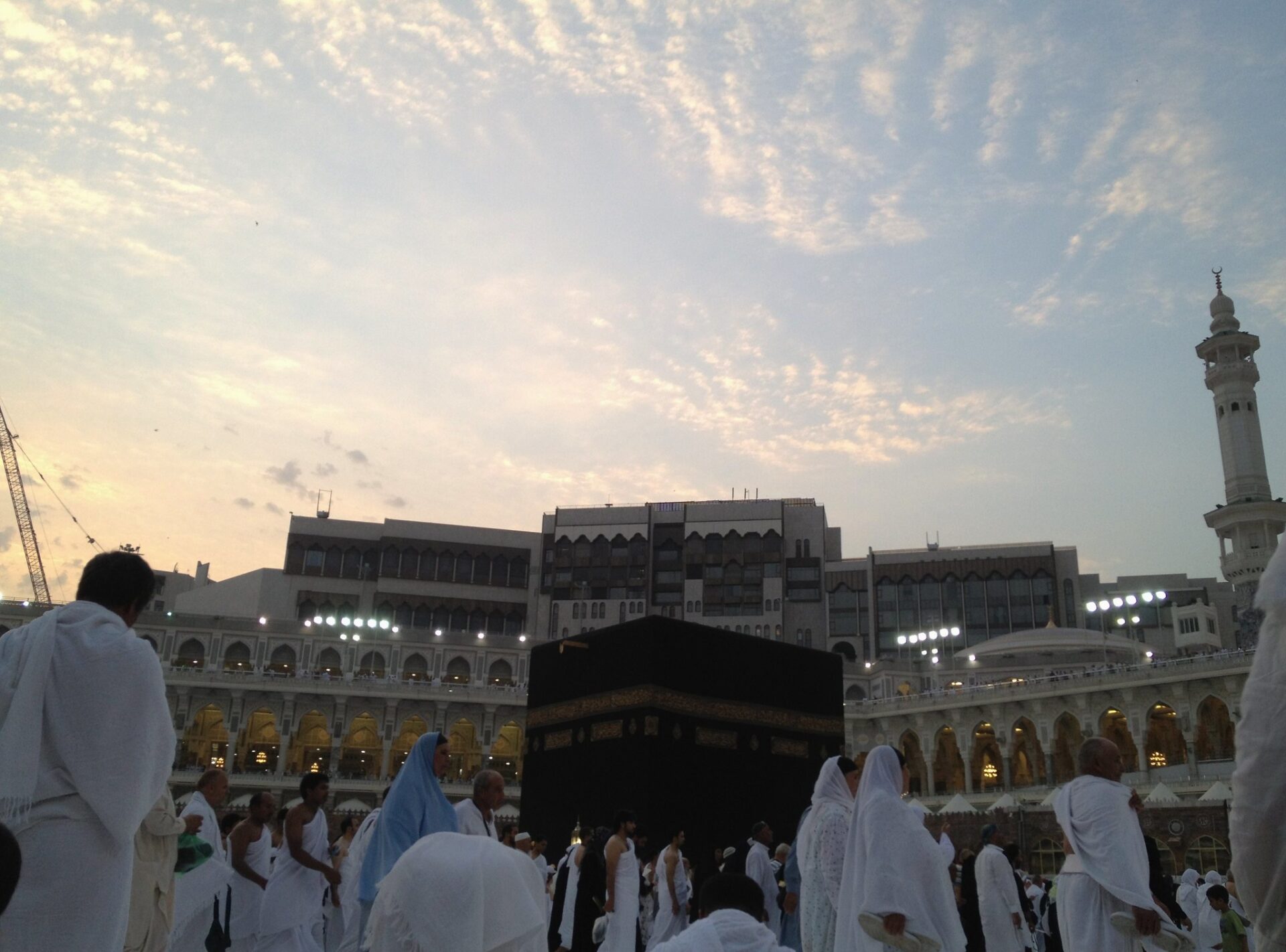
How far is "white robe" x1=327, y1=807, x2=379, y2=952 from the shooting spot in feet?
19.8

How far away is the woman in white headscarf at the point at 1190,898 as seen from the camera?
1256cm

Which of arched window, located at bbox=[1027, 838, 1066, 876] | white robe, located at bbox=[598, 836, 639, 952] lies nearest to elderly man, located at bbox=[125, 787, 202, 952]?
white robe, located at bbox=[598, 836, 639, 952]

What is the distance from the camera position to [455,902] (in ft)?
9.01

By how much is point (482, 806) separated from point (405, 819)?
0.34 metres

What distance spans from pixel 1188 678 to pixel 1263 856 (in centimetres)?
3741

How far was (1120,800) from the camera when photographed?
4.82 meters

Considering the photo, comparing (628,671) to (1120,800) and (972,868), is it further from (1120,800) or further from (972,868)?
(1120,800)

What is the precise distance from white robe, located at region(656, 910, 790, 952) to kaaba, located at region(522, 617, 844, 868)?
607 inches

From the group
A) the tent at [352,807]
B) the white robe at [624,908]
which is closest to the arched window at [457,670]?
the tent at [352,807]

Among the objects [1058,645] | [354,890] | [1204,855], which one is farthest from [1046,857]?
[354,890]

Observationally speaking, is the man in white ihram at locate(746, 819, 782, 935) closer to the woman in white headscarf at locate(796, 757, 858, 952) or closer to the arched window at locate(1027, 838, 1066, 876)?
the woman in white headscarf at locate(796, 757, 858, 952)

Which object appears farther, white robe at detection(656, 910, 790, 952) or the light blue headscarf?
the light blue headscarf

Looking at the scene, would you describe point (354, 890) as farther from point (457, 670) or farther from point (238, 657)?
point (457, 670)

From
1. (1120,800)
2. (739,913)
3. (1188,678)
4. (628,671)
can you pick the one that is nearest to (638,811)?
(628,671)
